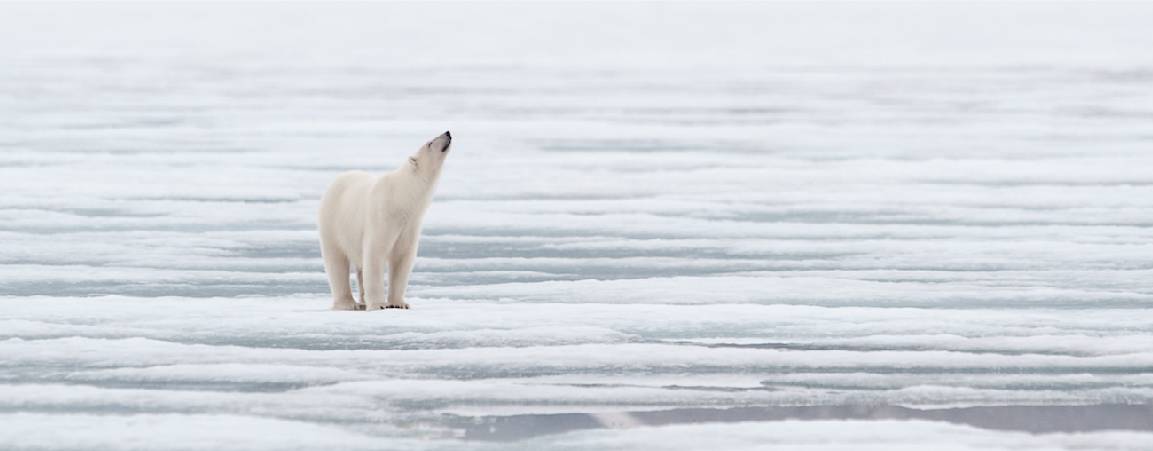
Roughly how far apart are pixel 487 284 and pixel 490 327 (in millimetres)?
1059

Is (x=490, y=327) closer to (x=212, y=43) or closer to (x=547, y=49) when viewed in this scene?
(x=547, y=49)

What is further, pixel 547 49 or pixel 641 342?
pixel 547 49

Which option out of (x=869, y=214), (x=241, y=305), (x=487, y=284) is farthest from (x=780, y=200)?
(x=241, y=305)

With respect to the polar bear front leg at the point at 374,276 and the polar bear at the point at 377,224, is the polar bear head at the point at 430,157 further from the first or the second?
the polar bear front leg at the point at 374,276

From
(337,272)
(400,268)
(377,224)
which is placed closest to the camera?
(377,224)

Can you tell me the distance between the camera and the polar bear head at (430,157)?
5734 millimetres

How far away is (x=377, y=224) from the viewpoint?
5.74 metres

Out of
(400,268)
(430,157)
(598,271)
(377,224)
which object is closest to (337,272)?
(400,268)

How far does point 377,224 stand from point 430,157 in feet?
0.76

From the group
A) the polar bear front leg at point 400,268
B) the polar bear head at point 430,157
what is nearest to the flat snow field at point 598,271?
the polar bear front leg at point 400,268

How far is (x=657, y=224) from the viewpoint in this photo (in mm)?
8383

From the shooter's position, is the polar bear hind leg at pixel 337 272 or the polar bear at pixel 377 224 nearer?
the polar bear at pixel 377 224

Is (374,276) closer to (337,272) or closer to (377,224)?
(377,224)

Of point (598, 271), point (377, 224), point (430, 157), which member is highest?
point (430, 157)
